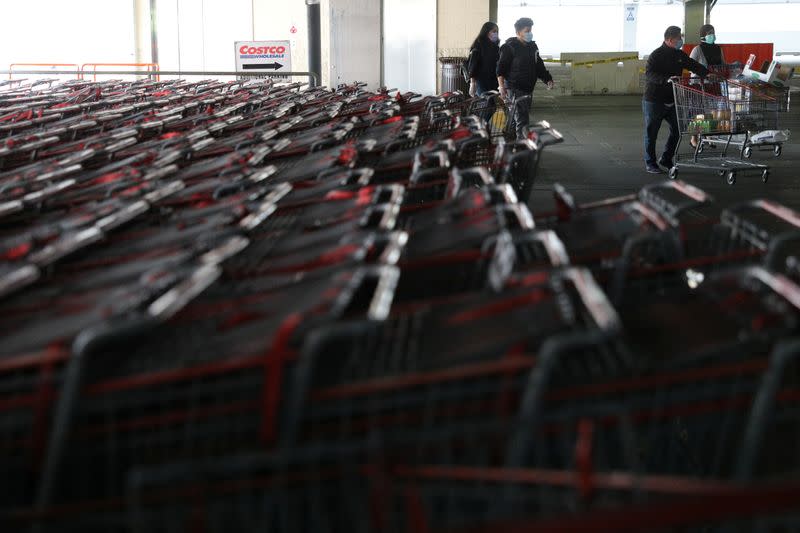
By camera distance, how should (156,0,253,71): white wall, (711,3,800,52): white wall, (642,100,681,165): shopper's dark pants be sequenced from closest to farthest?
(642,100,681,165): shopper's dark pants, (156,0,253,71): white wall, (711,3,800,52): white wall

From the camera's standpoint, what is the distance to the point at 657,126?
1064 centimetres

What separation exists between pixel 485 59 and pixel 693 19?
11.8m

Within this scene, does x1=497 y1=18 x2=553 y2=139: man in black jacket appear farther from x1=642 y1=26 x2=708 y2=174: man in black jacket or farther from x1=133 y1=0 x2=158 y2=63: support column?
x1=133 y1=0 x2=158 y2=63: support column

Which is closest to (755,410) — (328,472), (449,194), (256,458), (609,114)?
(328,472)

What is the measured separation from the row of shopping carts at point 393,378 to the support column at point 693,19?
19516 mm

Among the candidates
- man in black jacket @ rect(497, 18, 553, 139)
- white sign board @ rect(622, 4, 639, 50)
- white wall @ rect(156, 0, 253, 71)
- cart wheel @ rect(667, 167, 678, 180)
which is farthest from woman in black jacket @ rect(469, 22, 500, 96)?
white sign board @ rect(622, 4, 639, 50)

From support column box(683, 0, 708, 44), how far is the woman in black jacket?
11283 mm

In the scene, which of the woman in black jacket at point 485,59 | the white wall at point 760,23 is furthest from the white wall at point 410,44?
the white wall at point 760,23

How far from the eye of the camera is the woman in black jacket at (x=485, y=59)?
1203 centimetres

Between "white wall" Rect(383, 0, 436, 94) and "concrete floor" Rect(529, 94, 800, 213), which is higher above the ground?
"white wall" Rect(383, 0, 436, 94)

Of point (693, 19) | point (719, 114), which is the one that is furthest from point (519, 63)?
point (693, 19)

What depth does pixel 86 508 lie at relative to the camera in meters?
2.18

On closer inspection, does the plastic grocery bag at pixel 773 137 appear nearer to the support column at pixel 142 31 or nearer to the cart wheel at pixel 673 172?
the cart wheel at pixel 673 172

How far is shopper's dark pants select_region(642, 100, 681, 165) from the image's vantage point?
10.5 m
